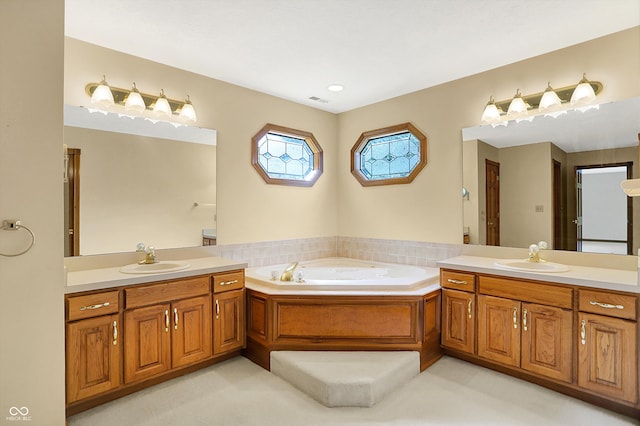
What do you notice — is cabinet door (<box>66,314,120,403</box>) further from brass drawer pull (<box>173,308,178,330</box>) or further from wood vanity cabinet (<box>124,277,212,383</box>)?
brass drawer pull (<box>173,308,178,330</box>)

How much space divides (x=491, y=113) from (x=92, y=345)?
12.0 feet

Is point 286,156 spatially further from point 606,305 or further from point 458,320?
point 606,305

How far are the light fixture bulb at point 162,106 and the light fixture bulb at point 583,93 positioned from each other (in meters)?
3.39

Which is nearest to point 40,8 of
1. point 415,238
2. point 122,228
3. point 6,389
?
point 122,228

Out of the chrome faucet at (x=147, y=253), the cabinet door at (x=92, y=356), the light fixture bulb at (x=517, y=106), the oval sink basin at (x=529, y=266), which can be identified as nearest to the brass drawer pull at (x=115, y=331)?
the cabinet door at (x=92, y=356)

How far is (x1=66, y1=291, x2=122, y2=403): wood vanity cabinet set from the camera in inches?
80.6

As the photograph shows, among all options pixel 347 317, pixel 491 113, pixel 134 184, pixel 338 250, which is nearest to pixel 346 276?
pixel 338 250

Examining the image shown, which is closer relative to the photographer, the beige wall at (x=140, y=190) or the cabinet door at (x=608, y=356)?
the cabinet door at (x=608, y=356)

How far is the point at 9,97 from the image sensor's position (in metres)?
1.63

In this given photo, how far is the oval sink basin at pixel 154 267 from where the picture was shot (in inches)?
98.2

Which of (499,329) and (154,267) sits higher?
(154,267)

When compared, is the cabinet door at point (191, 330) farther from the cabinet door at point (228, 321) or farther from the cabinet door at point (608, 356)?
the cabinet door at point (608, 356)

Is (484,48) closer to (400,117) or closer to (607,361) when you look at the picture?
(400,117)

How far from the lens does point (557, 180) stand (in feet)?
9.37
